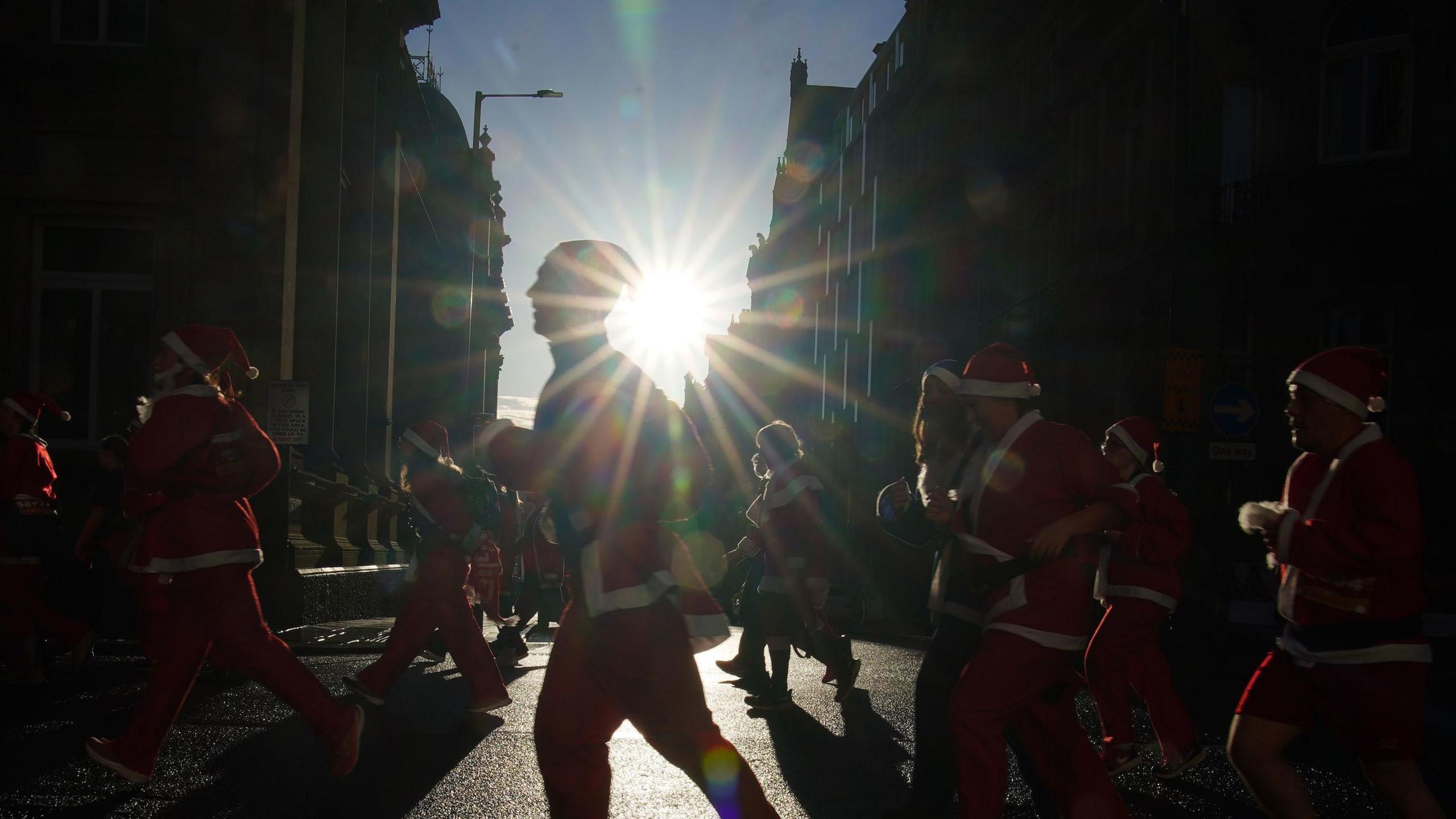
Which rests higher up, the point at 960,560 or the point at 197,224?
the point at 197,224

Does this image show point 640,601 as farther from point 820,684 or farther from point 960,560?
point 820,684

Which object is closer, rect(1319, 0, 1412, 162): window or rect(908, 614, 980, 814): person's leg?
rect(908, 614, 980, 814): person's leg

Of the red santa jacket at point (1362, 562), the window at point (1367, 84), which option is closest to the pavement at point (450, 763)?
the red santa jacket at point (1362, 562)

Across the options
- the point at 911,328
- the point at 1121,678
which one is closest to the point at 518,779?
the point at 1121,678

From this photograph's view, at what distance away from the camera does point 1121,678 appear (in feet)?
22.4

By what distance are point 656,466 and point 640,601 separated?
0.35 metres

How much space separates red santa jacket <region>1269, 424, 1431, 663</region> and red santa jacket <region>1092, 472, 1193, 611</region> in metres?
2.47

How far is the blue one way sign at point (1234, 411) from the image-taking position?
570 inches

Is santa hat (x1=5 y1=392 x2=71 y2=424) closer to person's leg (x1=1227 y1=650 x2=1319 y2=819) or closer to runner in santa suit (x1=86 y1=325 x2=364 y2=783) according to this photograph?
runner in santa suit (x1=86 y1=325 x2=364 y2=783)

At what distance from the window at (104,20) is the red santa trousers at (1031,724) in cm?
1440

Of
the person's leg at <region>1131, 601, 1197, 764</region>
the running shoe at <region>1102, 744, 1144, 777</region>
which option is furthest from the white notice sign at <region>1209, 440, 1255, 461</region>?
the running shoe at <region>1102, 744, 1144, 777</region>

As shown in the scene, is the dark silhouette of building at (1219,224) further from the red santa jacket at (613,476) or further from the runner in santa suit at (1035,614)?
the red santa jacket at (613,476)

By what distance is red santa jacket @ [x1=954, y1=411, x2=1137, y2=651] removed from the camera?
14.6 feet

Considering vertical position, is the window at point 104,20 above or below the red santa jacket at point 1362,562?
above
